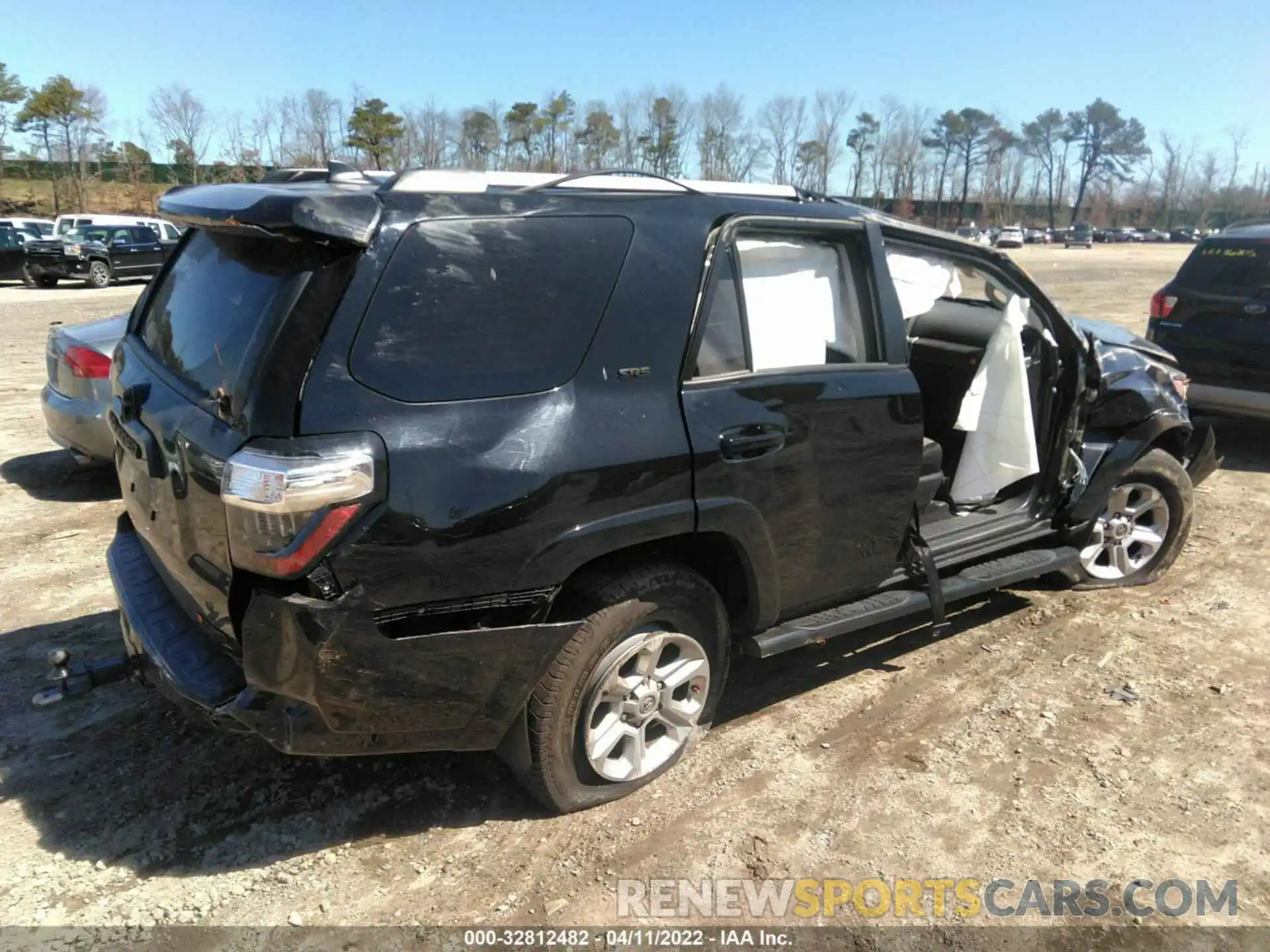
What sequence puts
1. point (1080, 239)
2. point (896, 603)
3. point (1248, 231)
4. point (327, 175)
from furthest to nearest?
point (1080, 239), point (1248, 231), point (896, 603), point (327, 175)

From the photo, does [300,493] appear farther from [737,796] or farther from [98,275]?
[98,275]

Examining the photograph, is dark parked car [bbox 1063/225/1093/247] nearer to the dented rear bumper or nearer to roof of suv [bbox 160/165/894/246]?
roof of suv [bbox 160/165/894/246]

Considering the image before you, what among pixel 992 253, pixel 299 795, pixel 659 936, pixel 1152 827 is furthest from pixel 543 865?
pixel 992 253

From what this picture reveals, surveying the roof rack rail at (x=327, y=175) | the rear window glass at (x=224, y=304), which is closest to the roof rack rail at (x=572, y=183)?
the roof rack rail at (x=327, y=175)

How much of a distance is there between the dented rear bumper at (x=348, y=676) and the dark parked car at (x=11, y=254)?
26.7 metres

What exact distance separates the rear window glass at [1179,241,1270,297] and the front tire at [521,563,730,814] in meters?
6.20

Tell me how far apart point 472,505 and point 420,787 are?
128 centimetres

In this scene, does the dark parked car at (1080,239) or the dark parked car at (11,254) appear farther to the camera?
the dark parked car at (1080,239)

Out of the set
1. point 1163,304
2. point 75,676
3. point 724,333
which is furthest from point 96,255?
point 724,333

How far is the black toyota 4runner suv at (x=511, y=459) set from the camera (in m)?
2.40

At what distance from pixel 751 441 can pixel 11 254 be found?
27.7 meters

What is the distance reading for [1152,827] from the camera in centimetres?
307

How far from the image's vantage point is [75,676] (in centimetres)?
294

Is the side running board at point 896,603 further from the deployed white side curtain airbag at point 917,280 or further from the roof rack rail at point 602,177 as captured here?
the roof rack rail at point 602,177
